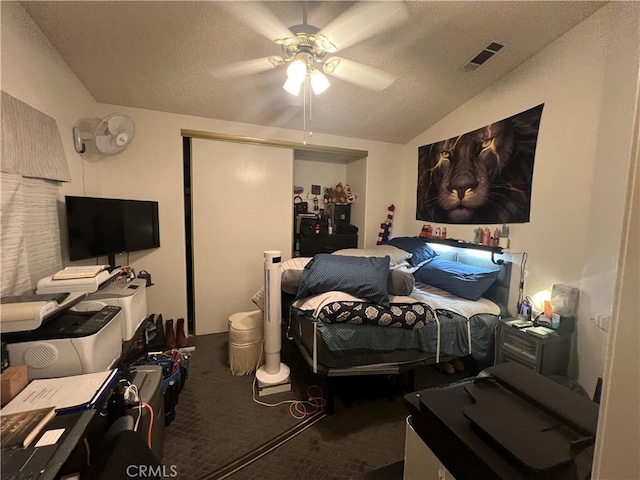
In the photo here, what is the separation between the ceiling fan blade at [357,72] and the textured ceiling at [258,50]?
29 centimetres

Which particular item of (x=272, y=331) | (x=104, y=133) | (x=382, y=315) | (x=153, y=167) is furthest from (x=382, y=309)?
(x=153, y=167)

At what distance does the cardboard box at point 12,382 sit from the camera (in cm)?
93

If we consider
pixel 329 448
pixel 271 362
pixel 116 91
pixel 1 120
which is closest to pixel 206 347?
pixel 271 362

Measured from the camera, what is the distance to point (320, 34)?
1589 mm

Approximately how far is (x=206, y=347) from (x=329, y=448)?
68.3 inches

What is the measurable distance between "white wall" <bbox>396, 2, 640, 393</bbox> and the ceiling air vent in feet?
1.19

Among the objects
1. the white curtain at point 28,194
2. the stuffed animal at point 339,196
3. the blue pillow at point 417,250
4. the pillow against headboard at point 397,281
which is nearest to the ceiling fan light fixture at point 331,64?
the pillow against headboard at point 397,281

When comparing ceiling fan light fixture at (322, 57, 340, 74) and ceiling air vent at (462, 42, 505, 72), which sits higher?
ceiling air vent at (462, 42, 505, 72)

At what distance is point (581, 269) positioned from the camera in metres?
1.89

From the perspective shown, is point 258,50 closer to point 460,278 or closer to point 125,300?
point 125,300

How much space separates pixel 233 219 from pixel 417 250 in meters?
2.16

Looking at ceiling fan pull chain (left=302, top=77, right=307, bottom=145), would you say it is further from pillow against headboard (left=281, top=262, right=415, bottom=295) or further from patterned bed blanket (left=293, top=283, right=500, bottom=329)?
patterned bed blanket (left=293, top=283, right=500, bottom=329)

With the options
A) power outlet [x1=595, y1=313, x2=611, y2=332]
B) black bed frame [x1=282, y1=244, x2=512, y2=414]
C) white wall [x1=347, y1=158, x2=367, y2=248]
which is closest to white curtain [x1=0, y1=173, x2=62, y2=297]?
black bed frame [x1=282, y1=244, x2=512, y2=414]

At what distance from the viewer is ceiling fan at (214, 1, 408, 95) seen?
142 centimetres
